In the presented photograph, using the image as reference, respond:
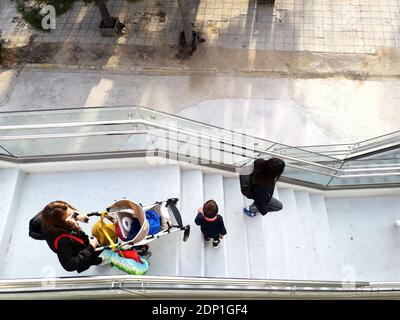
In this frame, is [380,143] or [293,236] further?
[380,143]

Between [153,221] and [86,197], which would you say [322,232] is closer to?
[153,221]

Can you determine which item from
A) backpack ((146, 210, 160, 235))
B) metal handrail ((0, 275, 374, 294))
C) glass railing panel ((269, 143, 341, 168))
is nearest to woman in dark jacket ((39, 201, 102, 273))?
metal handrail ((0, 275, 374, 294))

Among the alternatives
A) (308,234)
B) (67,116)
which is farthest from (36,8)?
(308,234)

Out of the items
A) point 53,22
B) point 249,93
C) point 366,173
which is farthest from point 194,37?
point 366,173

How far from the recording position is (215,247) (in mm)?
5262

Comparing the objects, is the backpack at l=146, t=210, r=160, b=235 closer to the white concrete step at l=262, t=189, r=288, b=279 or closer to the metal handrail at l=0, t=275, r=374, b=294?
the metal handrail at l=0, t=275, r=374, b=294

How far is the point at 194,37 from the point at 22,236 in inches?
231

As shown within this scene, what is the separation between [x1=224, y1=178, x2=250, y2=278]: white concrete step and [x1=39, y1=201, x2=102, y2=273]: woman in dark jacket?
198 centimetres

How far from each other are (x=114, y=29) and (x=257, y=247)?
6.37 meters

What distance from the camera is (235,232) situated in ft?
18.3

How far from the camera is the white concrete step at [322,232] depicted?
584 centimetres

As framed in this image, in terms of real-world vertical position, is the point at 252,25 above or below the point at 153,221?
above

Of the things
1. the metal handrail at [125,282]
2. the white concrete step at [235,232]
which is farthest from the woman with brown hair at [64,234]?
the white concrete step at [235,232]

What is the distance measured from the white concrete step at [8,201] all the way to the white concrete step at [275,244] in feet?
11.3
